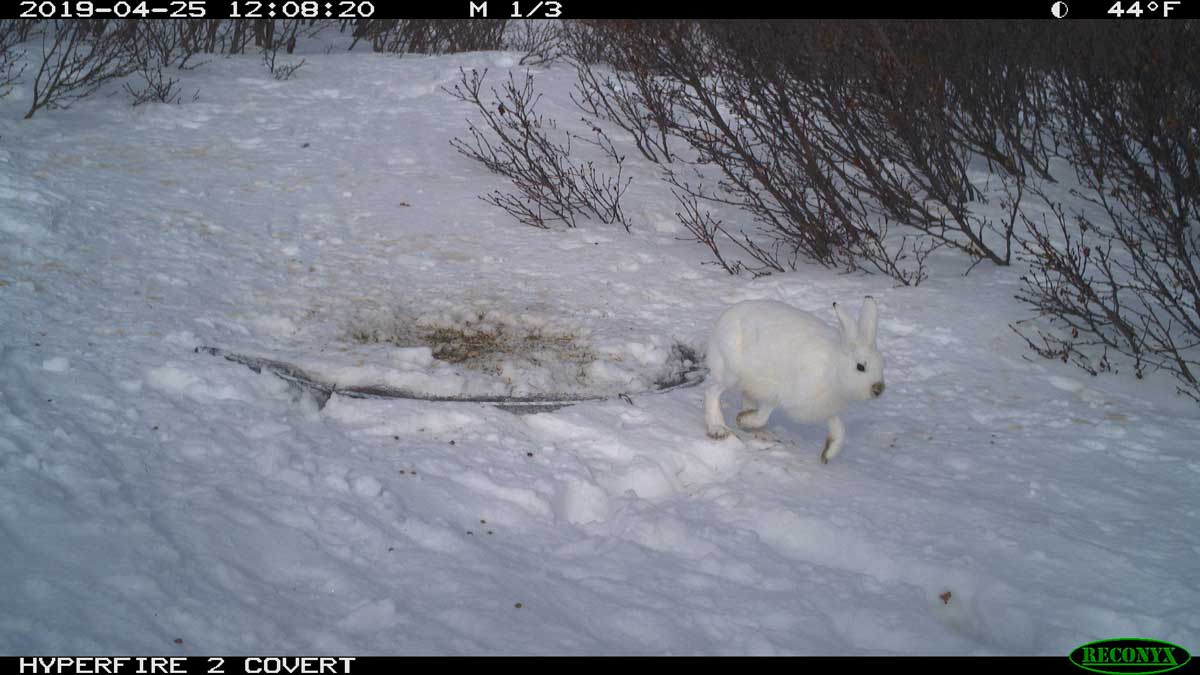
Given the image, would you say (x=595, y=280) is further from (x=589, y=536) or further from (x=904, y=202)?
(x=589, y=536)

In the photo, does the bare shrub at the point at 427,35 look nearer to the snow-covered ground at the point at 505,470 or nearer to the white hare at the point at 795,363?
the snow-covered ground at the point at 505,470

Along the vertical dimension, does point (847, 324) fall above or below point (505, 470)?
above

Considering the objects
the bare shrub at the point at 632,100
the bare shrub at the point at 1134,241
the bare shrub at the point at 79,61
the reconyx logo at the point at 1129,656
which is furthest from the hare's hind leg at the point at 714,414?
the bare shrub at the point at 79,61

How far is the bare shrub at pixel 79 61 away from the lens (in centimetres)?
755

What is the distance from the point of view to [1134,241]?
5.55 meters

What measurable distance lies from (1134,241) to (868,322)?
3.21m

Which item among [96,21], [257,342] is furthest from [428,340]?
[96,21]

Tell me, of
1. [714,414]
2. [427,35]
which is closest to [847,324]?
[714,414]

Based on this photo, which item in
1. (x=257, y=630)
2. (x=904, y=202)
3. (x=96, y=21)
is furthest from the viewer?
(x=96, y=21)

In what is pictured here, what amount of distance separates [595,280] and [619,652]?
135 inches

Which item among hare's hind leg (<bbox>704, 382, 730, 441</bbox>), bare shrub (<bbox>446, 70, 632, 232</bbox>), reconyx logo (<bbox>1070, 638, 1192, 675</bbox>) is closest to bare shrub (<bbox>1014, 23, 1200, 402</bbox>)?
hare's hind leg (<bbox>704, 382, 730, 441</bbox>)

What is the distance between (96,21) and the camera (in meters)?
9.20

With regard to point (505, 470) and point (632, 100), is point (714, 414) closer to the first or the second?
point (505, 470)

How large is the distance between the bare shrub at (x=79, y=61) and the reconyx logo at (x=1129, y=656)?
7.54 metres
